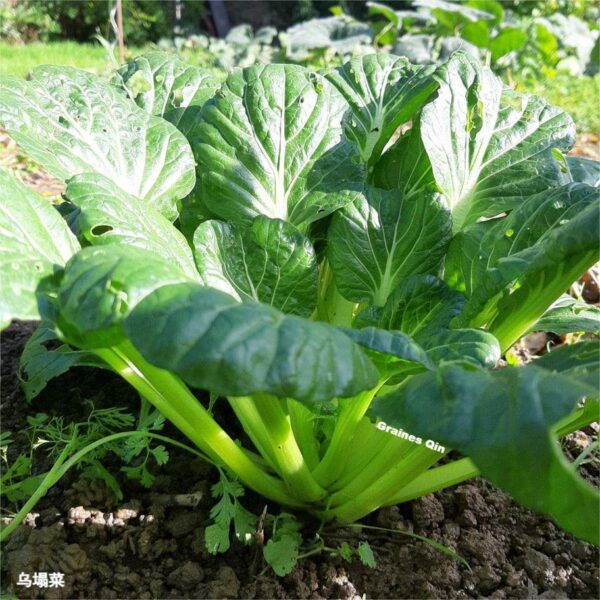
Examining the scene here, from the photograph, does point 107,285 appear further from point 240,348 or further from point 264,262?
point 264,262

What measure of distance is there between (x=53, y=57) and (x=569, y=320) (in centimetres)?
662

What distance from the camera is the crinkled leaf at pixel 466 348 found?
104 centimetres

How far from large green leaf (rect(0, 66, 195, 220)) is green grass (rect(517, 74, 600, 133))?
3.82 m

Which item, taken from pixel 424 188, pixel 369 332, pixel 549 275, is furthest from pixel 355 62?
pixel 369 332

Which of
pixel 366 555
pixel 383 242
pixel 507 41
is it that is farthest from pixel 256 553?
pixel 507 41

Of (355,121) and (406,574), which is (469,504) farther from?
(355,121)

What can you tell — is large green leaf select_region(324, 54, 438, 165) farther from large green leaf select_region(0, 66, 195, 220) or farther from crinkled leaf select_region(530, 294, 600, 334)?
crinkled leaf select_region(530, 294, 600, 334)

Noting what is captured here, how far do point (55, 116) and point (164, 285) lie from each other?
697mm

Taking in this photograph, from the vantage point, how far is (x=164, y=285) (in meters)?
0.91

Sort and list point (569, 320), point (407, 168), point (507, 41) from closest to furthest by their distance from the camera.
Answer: point (569, 320) < point (407, 168) < point (507, 41)

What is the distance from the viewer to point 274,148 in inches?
58.8

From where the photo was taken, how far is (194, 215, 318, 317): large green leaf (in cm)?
131

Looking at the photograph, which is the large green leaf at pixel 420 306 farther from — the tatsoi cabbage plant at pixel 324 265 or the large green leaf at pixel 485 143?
the large green leaf at pixel 485 143

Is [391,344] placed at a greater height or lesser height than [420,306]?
greater
